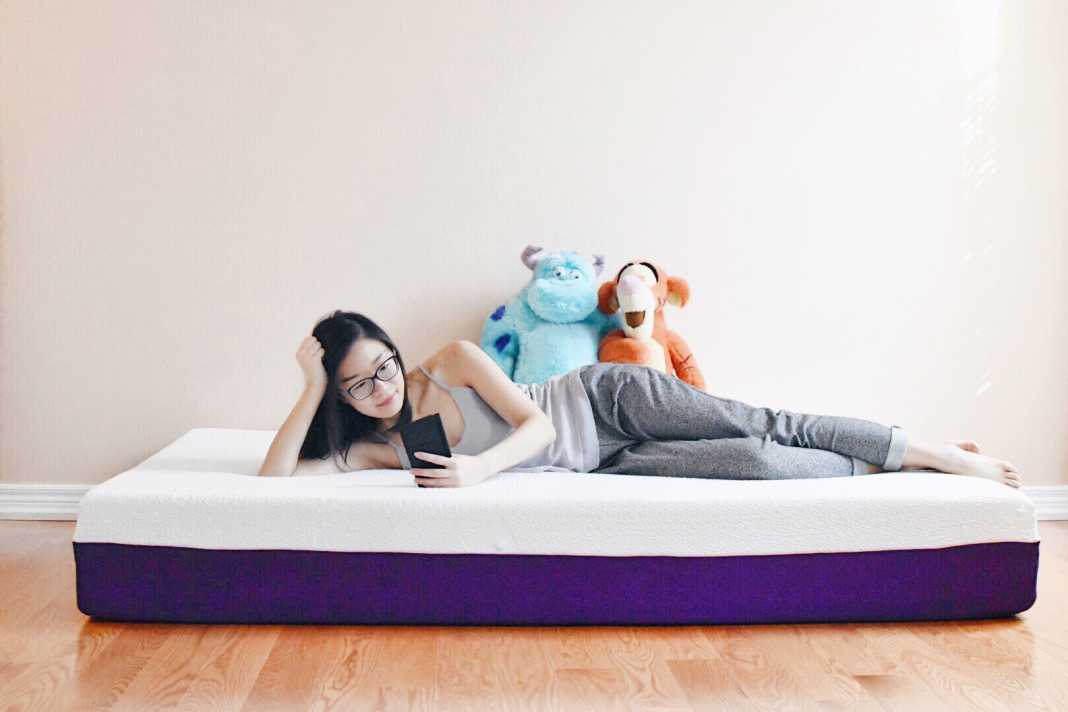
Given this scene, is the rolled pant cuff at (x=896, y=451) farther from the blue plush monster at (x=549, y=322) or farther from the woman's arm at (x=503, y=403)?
the blue plush monster at (x=549, y=322)

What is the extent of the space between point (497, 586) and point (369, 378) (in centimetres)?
55

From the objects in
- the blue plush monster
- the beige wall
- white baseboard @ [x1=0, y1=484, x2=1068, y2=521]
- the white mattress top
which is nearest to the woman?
the white mattress top

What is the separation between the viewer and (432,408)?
2.57m

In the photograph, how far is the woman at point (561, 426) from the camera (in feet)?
7.95

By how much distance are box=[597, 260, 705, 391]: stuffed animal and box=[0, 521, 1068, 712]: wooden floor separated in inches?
38.0

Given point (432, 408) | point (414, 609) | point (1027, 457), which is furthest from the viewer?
point (1027, 457)

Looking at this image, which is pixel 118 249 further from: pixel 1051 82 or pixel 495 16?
pixel 1051 82

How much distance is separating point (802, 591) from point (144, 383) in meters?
1.96

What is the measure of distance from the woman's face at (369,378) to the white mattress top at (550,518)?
0.23 meters

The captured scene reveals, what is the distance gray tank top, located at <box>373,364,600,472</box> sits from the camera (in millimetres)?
2549

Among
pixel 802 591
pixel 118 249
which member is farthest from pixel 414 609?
pixel 118 249

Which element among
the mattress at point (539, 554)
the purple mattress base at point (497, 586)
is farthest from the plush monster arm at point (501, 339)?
the purple mattress base at point (497, 586)

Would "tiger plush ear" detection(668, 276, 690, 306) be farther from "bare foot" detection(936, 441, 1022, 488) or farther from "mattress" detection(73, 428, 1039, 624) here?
"mattress" detection(73, 428, 1039, 624)

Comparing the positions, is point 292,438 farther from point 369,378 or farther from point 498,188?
point 498,188
